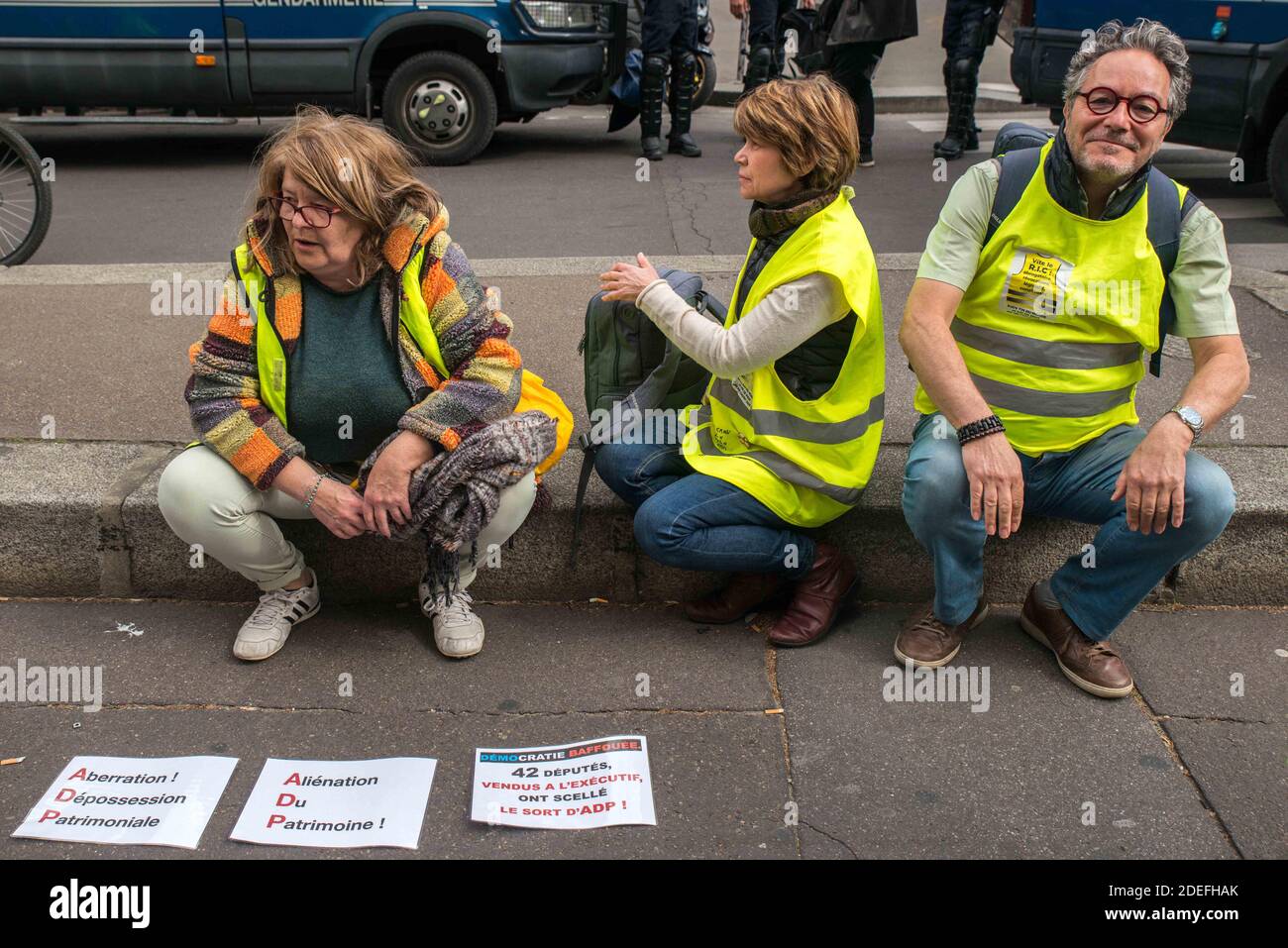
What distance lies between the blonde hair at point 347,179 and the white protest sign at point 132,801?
3.69 feet

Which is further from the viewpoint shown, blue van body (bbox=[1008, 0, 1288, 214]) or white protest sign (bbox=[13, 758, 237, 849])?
blue van body (bbox=[1008, 0, 1288, 214])

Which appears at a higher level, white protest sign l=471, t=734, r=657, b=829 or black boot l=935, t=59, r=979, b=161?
black boot l=935, t=59, r=979, b=161

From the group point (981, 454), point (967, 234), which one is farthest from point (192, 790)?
point (967, 234)

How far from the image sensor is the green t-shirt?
3018mm

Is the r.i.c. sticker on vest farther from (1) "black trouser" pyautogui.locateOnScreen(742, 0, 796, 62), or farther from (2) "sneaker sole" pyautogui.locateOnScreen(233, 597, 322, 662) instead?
(1) "black trouser" pyautogui.locateOnScreen(742, 0, 796, 62)

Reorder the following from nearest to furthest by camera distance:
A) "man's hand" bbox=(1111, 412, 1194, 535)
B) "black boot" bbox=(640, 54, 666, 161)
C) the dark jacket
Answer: "man's hand" bbox=(1111, 412, 1194, 535)
the dark jacket
"black boot" bbox=(640, 54, 666, 161)

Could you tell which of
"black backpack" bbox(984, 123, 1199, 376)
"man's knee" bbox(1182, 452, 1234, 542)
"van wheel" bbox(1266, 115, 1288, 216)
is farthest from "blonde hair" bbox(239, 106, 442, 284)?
"van wheel" bbox(1266, 115, 1288, 216)

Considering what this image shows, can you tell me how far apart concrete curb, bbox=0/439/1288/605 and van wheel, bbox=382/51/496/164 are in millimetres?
5433

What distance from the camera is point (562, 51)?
27.6 feet

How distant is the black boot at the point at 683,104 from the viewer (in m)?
8.56

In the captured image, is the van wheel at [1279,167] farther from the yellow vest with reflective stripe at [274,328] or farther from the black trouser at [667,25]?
the yellow vest with reflective stripe at [274,328]

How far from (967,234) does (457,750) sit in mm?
1623

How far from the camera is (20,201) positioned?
5.84m

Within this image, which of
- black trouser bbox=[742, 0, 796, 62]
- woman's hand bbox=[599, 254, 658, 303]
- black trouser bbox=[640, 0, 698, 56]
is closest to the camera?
woman's hand bbox=[599, 254, 658, 303]
